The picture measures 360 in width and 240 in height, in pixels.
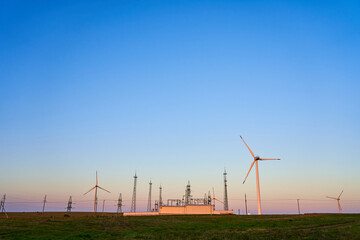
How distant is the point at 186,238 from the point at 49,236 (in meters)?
20.1

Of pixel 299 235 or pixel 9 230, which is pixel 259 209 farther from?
pixel 9 230

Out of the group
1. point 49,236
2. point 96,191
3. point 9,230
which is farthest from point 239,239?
point 96,191

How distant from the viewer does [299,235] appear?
1468 inches

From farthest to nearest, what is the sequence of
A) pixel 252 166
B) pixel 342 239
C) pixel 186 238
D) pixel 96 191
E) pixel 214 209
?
pixel 96 191 < pixel 214 209 < pixel 252 166 < pixel 186 238 < pixel 342 239

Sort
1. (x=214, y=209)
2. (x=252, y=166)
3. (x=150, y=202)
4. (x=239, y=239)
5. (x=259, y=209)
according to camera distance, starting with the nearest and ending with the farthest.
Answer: (x=239, y=239), (x=259, y=209), (x=252, y=166), (x=214, y=209), (x=150, y=202)

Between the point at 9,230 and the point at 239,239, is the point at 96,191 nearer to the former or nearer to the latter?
the point at 9,230

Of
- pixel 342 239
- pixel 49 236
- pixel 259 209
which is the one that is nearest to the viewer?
pixel 342 239

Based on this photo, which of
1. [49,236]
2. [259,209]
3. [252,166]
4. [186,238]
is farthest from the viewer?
[252,166]

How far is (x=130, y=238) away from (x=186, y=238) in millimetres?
7601

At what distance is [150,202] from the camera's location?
16462 centimetres

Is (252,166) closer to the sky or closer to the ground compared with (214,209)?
A: closer to the sky

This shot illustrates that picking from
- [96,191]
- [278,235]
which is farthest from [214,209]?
[278,235]

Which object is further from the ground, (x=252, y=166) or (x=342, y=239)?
(x=252, y=166)

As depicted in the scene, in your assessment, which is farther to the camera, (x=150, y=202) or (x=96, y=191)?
(x=150, y=202)
